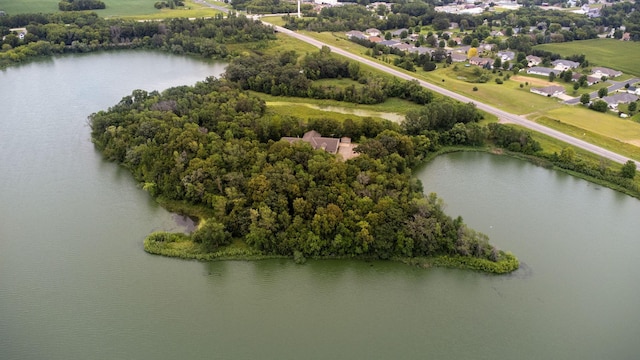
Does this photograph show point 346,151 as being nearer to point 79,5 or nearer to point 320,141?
point 320,141

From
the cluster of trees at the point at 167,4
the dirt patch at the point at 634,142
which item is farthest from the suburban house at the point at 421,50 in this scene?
the cluster of trees at the point at 167,4

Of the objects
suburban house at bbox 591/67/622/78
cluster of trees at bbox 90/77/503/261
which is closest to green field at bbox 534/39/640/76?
suburban house at bbox 591/67/622/78

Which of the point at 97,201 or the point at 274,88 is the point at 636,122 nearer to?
the point at 274,88

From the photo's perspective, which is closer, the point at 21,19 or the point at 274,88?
the point at 274,88

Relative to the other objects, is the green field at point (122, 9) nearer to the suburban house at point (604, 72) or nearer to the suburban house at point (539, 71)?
the suburban house at point (539, 71)

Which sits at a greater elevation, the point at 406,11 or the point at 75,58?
the point at 406,11

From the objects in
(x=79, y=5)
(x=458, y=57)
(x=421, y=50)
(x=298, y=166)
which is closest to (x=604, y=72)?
(x=458, y=57)

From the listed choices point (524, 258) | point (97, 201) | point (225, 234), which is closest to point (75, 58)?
point (97, 201)
